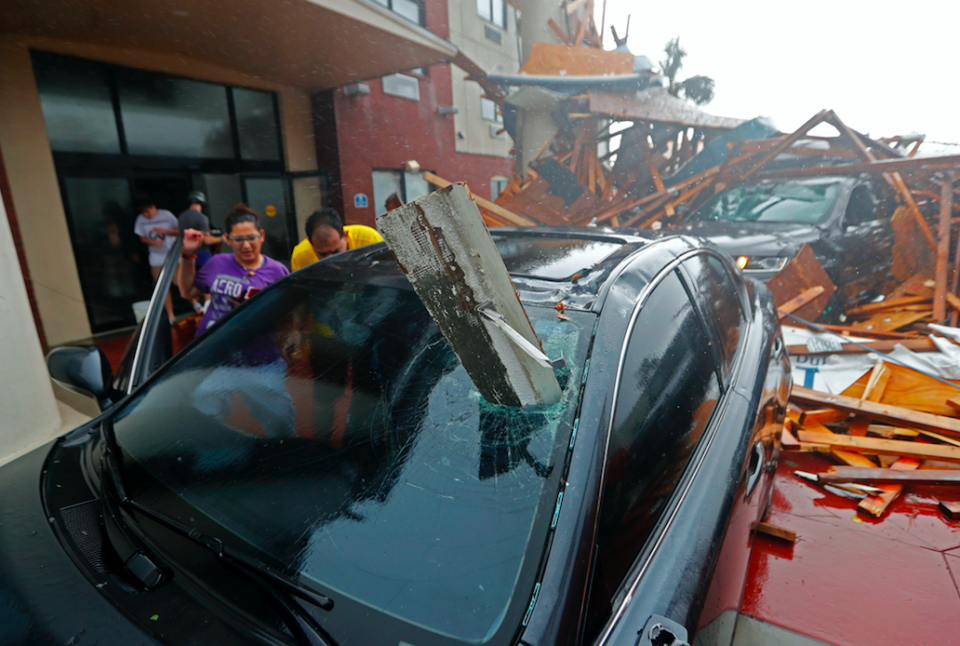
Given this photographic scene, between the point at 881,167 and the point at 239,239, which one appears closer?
the point at 239,239

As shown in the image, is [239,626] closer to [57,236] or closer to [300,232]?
[57,236]

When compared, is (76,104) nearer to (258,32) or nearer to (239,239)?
(258,32)

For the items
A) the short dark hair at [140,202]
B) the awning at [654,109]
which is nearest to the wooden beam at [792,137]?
the awning at [654,109]

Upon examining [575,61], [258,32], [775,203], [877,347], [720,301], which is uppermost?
[575,61]

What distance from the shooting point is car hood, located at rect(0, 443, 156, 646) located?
3.18ft

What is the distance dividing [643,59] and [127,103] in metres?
8.89

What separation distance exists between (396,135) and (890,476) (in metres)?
9.63

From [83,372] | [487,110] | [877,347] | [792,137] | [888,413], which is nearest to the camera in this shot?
[83,372]

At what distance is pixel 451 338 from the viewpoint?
119 cm

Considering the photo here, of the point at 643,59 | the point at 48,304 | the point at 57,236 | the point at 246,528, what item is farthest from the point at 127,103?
the point at 643,59

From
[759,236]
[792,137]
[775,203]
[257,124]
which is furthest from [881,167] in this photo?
[257,124]

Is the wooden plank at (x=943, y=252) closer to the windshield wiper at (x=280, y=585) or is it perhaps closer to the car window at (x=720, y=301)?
the car window at (x=720, y=301)

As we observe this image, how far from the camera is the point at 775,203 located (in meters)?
6.84

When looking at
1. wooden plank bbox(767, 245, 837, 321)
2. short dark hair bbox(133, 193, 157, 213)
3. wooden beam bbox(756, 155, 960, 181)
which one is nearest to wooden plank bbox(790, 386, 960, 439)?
wooden plank bbox(767, 245, 837, 321)
